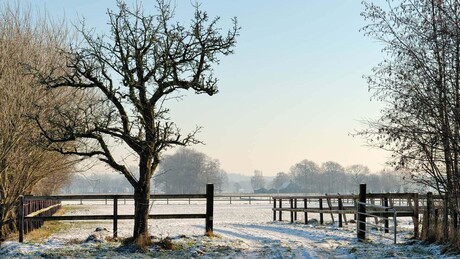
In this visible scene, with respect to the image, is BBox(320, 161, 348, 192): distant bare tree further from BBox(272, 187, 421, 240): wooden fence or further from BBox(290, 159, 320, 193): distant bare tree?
BBox(272, 187, 421, 240): wooden fence

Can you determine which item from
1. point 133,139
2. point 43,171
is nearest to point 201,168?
point 43,171

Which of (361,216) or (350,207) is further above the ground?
(361,216)

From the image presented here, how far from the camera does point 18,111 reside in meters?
17.9

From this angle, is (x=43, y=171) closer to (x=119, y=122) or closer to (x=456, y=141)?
(x=119, y=122)

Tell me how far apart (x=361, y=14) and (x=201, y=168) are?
121615 millimetres

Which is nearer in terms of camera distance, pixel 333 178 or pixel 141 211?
pixel 141 211

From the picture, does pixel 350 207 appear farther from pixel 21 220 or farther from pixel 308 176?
pixel 308 176

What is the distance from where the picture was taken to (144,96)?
14703 mm

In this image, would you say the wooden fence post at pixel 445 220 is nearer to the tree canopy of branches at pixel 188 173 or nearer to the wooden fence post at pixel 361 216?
the wooden fence post at pixel 361 216

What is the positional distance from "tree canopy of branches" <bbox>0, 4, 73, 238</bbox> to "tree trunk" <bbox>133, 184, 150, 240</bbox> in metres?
3.97

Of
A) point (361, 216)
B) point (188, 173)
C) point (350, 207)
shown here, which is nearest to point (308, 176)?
point (188, 173)

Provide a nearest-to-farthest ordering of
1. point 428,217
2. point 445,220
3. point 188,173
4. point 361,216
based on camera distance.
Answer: point 445,220 < point 428,217 < point 361,216 < point 188,173

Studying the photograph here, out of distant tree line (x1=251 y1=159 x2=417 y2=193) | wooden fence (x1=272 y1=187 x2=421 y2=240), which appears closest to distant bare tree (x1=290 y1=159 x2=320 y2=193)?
distant tree line (x1=251 y1=159 x2=417 y2=193)

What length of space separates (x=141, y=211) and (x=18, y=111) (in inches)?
252
